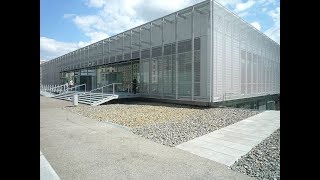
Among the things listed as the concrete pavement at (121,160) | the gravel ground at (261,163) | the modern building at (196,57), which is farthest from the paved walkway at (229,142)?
the modern building at (196,57)

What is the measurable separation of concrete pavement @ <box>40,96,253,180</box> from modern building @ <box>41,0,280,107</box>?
929 centimetres

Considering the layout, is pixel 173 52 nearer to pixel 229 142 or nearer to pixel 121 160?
pixel 229 142

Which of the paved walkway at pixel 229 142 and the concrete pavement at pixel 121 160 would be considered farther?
the paved walkway at pixel 229 142

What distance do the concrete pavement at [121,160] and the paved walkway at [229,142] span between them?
372mm

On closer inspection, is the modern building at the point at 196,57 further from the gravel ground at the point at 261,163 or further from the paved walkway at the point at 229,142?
the gravel ground at the point at 261,163

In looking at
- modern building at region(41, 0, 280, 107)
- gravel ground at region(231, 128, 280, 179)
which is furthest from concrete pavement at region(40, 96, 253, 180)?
modern building at region(41, 0, 280, 107)

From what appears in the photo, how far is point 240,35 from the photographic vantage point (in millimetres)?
18141

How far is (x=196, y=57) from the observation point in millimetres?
15273

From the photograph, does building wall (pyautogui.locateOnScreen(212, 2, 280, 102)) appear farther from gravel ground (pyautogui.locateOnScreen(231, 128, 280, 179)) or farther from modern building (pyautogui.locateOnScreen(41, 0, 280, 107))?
gravel ground (pyautogui.locateOnScreen(231, 128, 280, 179))

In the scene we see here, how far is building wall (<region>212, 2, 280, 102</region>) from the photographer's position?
49.3 ft

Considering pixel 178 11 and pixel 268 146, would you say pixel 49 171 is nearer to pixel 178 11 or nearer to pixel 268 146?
pixel 268 146

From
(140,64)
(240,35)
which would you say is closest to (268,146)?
(240,35)

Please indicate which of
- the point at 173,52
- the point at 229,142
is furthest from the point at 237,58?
the point at 229,142

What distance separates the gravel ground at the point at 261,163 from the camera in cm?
418
